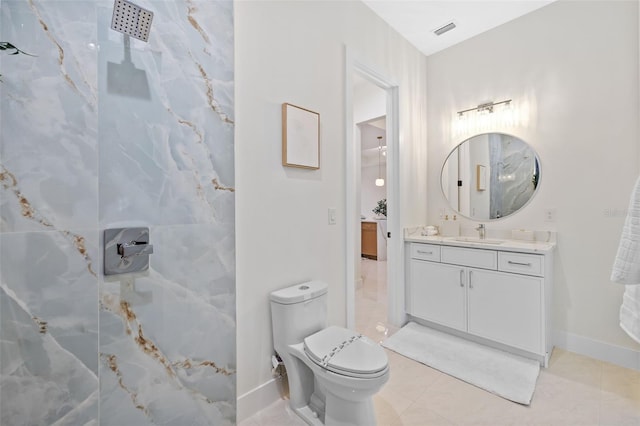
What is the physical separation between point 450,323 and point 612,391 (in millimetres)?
964

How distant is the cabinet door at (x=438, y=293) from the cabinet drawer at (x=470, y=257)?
64mm

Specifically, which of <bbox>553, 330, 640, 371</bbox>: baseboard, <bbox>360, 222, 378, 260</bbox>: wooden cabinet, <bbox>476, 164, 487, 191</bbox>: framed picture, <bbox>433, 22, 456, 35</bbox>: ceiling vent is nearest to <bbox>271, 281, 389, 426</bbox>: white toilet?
<bbox>553, 330, 640, 371</bbox>: baseboard

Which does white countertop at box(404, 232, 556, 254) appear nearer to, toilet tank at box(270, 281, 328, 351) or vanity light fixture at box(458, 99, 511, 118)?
vanity light fixture at box(458, 99, 511, 118)

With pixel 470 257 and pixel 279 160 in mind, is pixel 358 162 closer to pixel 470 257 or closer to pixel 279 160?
pixel 470 257

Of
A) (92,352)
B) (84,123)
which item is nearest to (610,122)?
(84,123)

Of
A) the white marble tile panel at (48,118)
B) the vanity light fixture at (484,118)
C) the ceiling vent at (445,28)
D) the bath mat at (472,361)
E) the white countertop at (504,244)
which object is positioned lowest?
the bath mat at (472,361)

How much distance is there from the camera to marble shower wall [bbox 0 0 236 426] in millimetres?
918

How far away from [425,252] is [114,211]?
2314 millimetres

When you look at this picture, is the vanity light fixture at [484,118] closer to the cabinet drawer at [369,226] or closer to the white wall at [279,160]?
the white wall at [279,160]

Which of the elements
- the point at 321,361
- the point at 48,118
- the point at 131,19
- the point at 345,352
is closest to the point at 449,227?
the point at 345,352

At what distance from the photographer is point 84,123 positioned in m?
1.02

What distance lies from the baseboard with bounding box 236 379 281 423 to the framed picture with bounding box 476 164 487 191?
2.44 metres

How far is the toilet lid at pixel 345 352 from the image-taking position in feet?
4.16

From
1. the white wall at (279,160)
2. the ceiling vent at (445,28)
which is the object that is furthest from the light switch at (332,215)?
the ceiling vent at (445,28)
